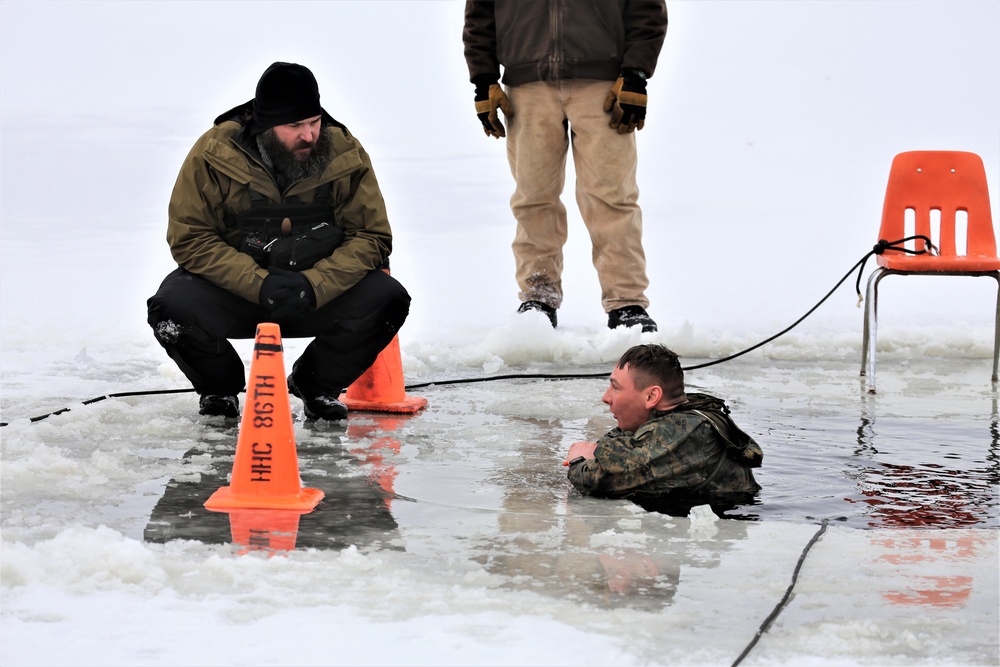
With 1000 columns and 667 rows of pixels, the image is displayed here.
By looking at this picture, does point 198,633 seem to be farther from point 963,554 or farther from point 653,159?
point 653,159

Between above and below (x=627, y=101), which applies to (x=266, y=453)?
below

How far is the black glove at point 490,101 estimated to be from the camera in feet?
22.0

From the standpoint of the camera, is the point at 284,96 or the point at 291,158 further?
the point at 291,158

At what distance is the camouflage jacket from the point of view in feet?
11.9

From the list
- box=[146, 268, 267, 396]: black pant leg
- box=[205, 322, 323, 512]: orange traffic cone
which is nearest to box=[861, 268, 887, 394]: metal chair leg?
box=[146, 268, 267, 396]: black pant leg

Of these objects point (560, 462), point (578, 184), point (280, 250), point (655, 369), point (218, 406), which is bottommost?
point (560, 462)

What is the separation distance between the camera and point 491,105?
671 centimetres

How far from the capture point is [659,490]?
366 cm

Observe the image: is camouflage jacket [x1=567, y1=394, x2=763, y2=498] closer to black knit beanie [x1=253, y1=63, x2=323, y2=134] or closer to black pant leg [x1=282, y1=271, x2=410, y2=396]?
black pant leg [x1=282, y1=271, x2=410, y2=396]

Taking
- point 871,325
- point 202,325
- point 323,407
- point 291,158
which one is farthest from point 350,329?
point 871,325

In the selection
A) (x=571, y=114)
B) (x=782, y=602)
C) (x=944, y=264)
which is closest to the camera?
(x=782, y=602)

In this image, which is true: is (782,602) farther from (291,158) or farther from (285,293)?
(291,158)

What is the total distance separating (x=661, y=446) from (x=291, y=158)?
190 centimetres

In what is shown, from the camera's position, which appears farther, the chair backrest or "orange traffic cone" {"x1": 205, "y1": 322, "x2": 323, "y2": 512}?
the chair backrest
